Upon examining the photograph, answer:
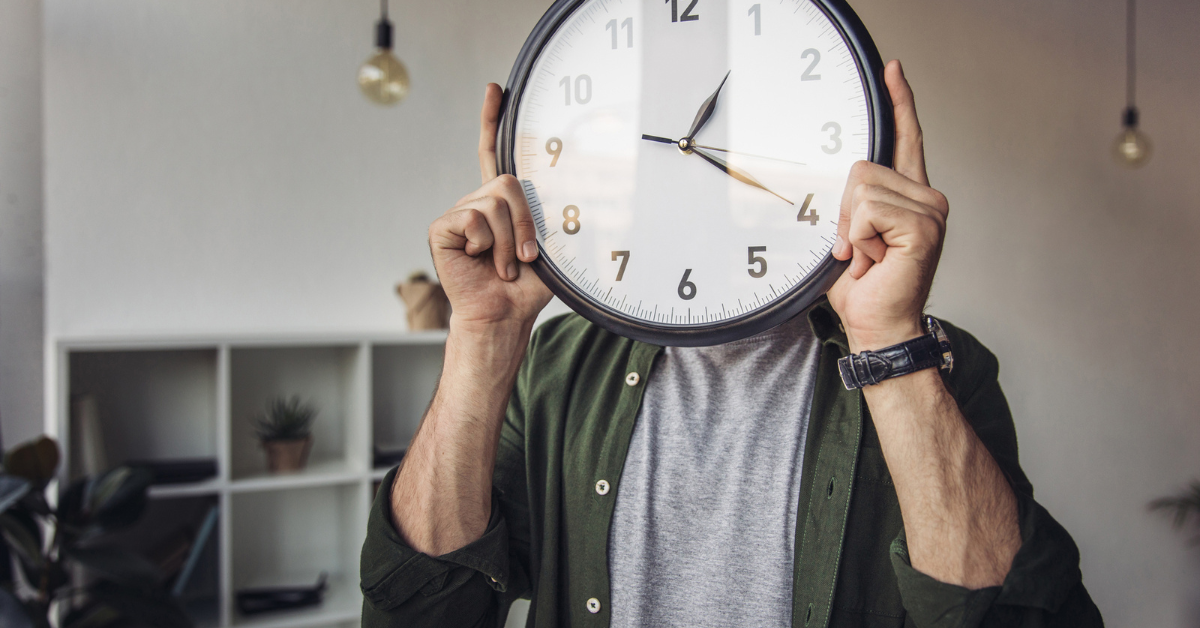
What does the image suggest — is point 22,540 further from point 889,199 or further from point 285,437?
point 889,199

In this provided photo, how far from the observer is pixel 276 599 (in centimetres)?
241

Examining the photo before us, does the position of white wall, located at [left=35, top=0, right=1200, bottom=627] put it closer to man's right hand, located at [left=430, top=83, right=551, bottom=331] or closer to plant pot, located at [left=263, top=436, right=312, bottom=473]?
plant pot, located at [left=263, top=436, right=312, bottom=473]

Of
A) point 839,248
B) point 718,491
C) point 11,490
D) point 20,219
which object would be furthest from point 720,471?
point 20,219

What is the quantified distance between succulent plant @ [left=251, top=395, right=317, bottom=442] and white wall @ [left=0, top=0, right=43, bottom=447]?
2.22 ft

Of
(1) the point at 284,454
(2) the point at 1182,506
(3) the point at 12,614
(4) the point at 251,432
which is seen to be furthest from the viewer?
(2) the point at 1182,506

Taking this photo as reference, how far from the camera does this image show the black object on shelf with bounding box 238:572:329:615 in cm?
237

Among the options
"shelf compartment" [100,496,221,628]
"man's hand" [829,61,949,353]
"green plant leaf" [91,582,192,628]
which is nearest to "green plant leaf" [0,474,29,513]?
"green plant leaf" [91,582,192,628]

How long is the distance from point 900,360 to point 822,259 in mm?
152

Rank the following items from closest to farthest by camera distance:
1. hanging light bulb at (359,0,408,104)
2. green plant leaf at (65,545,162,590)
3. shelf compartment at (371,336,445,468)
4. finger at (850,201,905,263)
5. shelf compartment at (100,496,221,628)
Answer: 1. finger at (850,201,905,263)
2. green plant leaf at (65,545,162,590)
3. hanging light bulb at (359,0,408,104)
4. shelf compartment at (100,496,221,628)
5. shelf compartment at (371,336,445,468)

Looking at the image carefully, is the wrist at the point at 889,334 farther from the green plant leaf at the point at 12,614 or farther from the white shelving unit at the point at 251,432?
the green plant leaf at the point at 12,614

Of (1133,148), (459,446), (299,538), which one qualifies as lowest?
(299,538)

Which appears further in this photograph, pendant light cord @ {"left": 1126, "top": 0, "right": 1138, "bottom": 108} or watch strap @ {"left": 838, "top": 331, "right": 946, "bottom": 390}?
pendant light cord @ {"left": 1126, "top": 0, "right": 1138, "bottom": 108}

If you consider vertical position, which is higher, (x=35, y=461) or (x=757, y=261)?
(x=757, y=261)

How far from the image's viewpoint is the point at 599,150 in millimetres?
829
